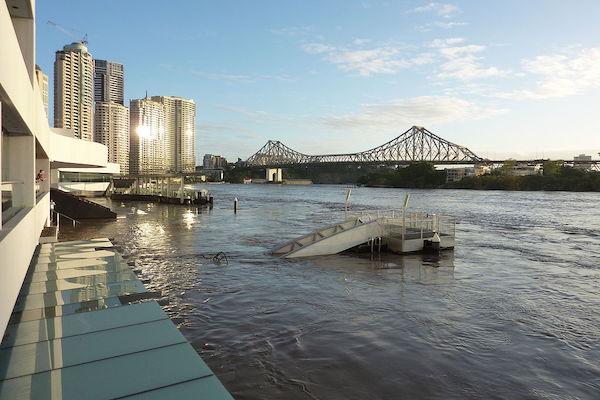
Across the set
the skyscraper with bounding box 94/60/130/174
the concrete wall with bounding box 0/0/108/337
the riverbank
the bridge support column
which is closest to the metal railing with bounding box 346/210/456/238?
the concrete wall with bounding box 0/0/108/337

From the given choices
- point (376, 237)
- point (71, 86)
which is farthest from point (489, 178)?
point (376, 237)

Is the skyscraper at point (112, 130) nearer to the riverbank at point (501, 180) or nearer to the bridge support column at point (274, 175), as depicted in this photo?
the bridge support column at point (274, 175)

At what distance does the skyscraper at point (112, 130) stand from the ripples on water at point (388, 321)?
12126 centimetres

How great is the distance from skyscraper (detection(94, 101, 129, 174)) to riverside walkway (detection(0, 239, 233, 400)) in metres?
134

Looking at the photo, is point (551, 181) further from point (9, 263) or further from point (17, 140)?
point (9, 263)

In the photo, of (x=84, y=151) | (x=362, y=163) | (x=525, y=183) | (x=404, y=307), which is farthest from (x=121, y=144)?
(x=404, y=307)

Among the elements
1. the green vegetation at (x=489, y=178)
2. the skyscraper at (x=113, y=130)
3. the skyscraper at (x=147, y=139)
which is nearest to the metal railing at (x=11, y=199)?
the skyscraper at (x=147, y=139)

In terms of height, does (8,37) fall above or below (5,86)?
above

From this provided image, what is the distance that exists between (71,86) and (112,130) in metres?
55.0

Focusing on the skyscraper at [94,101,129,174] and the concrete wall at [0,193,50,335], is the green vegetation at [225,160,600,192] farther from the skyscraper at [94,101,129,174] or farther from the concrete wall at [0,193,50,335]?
the concrete wall at [0,193,50,335]

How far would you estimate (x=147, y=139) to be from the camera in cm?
14400

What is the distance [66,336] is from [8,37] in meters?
3.41

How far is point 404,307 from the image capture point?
13047 millimetres

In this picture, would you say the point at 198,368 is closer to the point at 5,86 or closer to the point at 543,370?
Result: the point at 5,86
